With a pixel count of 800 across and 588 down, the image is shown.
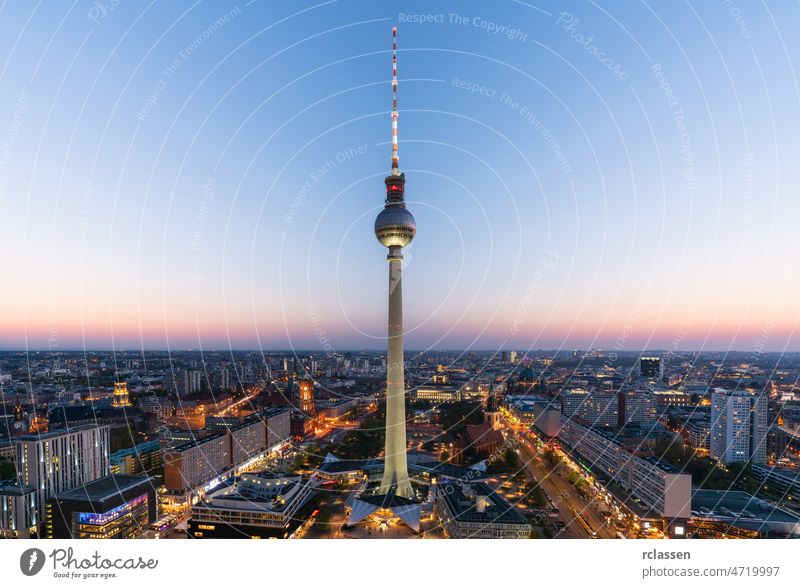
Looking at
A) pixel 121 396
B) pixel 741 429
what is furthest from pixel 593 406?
pixel 121 396

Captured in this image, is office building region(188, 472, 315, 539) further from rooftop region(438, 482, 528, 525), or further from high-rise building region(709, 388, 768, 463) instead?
high-rise building region(709, 388, 768, 463)

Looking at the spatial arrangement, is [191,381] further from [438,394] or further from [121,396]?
[438,394]

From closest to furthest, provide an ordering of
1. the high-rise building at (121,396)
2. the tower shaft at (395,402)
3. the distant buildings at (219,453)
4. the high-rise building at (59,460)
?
the high-rise building at (59,460)
the tower shaft at (395,402)
the distant buildings at (219,453)
the high-rise building at (121,396)

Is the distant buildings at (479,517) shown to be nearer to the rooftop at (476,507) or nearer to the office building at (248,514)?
the rooftop at (476,507)

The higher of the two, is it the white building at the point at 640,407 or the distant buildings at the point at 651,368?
the distant buildings at the point at 651,368
